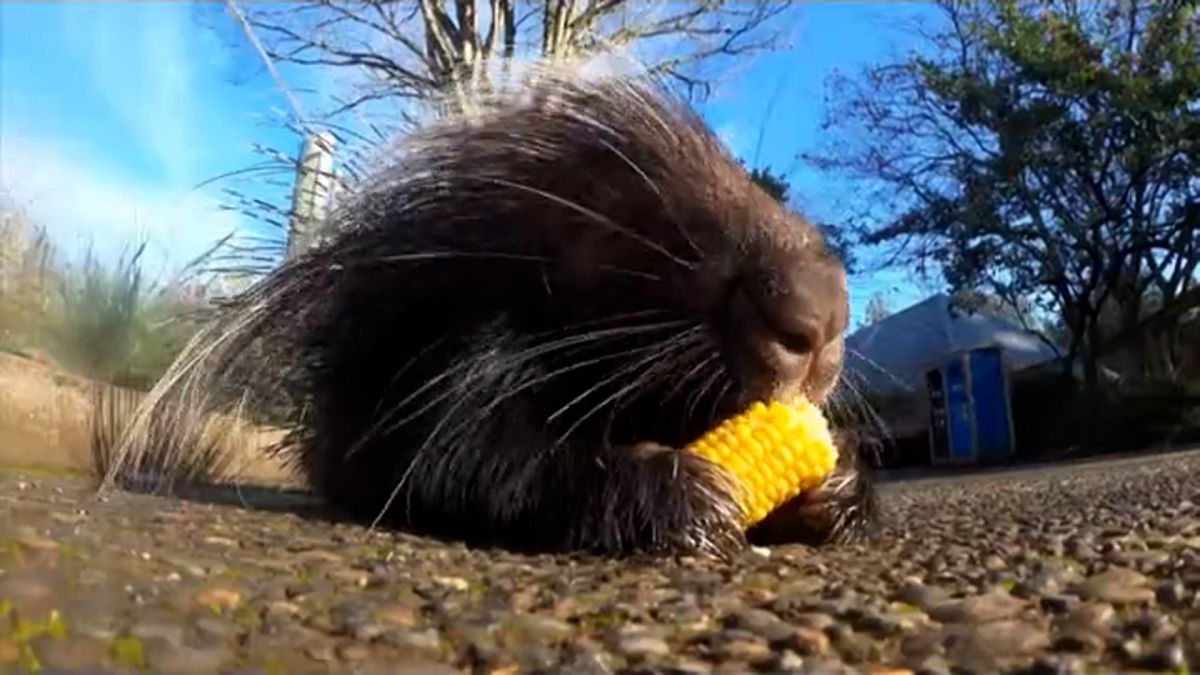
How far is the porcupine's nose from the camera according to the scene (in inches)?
67.5

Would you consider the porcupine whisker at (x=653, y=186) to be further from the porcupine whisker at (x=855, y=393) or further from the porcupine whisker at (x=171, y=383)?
the porcupine whisker at (x=171, y=383)

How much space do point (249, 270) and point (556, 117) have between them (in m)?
0.89

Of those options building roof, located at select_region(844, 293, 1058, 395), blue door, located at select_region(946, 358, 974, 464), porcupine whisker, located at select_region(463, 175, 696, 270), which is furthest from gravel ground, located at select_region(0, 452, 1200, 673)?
building roof, located at select_region(844, 293, 1058, 395)

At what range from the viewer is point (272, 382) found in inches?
96.6

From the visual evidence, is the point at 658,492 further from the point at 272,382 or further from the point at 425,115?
the point at 425,115

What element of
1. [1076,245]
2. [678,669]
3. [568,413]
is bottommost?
[678,669]

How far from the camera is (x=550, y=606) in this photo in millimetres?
1172

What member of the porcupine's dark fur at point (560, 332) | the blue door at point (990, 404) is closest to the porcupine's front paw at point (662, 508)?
the porcupine's dark fur at point (560, 332)

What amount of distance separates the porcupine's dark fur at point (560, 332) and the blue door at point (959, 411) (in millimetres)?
11960

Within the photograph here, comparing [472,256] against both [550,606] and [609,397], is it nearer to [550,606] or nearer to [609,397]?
[609,397]

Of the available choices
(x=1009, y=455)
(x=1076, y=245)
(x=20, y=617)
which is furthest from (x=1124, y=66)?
(x=20, y=617)

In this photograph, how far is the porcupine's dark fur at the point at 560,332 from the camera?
1752 millimetres

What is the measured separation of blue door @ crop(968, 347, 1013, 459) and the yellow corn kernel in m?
12.3

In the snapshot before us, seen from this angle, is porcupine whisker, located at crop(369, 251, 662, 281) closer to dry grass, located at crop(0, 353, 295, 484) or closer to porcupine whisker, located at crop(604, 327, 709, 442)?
porcupine whisker, located at crop(604, 327, 709, 442)
